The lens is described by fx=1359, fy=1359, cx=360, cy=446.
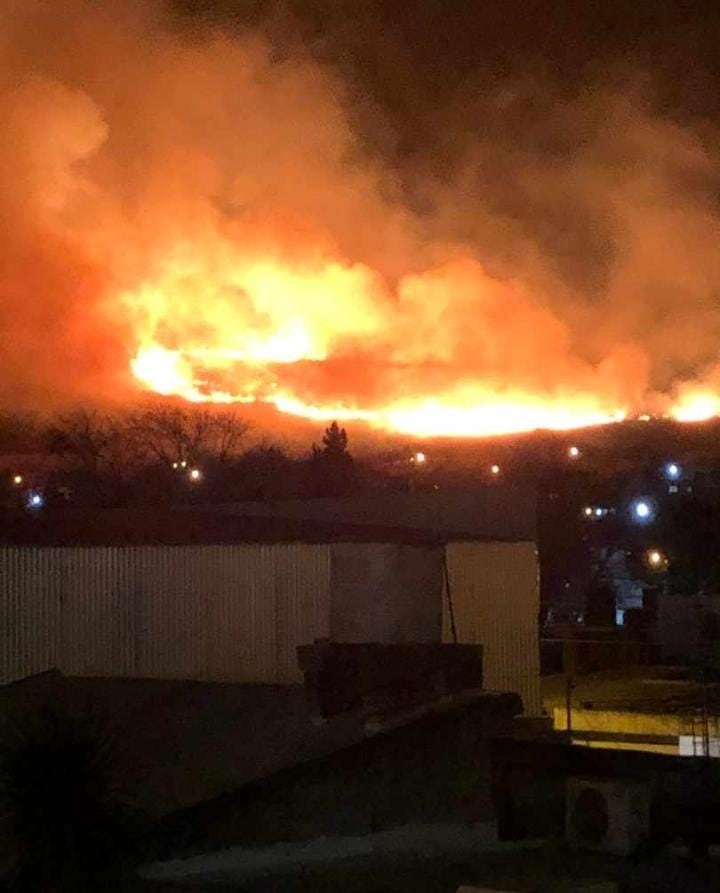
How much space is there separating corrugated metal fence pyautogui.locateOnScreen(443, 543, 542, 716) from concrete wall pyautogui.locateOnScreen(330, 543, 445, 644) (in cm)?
30

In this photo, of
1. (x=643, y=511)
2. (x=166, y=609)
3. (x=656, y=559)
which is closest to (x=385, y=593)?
(x=166, y=609)

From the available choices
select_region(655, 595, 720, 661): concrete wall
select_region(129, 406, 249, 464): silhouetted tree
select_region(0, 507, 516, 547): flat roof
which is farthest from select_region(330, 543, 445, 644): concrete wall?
select_region(129, 406, 249, 464): silhouetted tree

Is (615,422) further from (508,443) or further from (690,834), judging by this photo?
(690,834)

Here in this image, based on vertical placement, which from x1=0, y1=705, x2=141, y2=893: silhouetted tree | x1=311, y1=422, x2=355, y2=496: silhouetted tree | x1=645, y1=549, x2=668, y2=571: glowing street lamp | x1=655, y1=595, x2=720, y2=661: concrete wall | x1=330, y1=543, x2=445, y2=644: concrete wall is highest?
x1=311, y1=422, x2=355, y2=496: silhouetted tree

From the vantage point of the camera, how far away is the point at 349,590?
19.3 m

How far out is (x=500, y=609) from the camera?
69.1ft

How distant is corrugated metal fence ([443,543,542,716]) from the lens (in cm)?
2073

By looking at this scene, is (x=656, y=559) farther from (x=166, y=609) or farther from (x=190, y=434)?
(x=166, y=609)

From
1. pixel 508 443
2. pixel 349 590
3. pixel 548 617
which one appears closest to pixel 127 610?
pixel 349 590

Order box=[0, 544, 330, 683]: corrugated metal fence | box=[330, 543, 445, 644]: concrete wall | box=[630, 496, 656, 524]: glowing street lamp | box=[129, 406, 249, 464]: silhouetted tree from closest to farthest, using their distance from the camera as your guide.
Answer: box=[0, 544, 330, 683]: corrugated metal fence → box=[330, 543, 445, 644]: concrete wall → box=[630, 496, 656, 524]: glowing street lamp → box=[129, 406, 249, 464]: silhouetted tree

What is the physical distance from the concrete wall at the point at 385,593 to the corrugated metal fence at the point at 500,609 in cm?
30

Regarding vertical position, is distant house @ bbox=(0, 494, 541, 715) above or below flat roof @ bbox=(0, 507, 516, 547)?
below

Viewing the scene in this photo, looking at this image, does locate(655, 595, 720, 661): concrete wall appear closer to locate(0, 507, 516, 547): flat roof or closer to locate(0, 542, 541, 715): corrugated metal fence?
locate(0, 507, 516, 547): flat roof

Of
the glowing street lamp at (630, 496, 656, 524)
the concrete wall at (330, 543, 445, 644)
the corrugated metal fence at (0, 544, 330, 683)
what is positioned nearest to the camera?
the corrugated metal fence at (0, 544, 330, 683)
